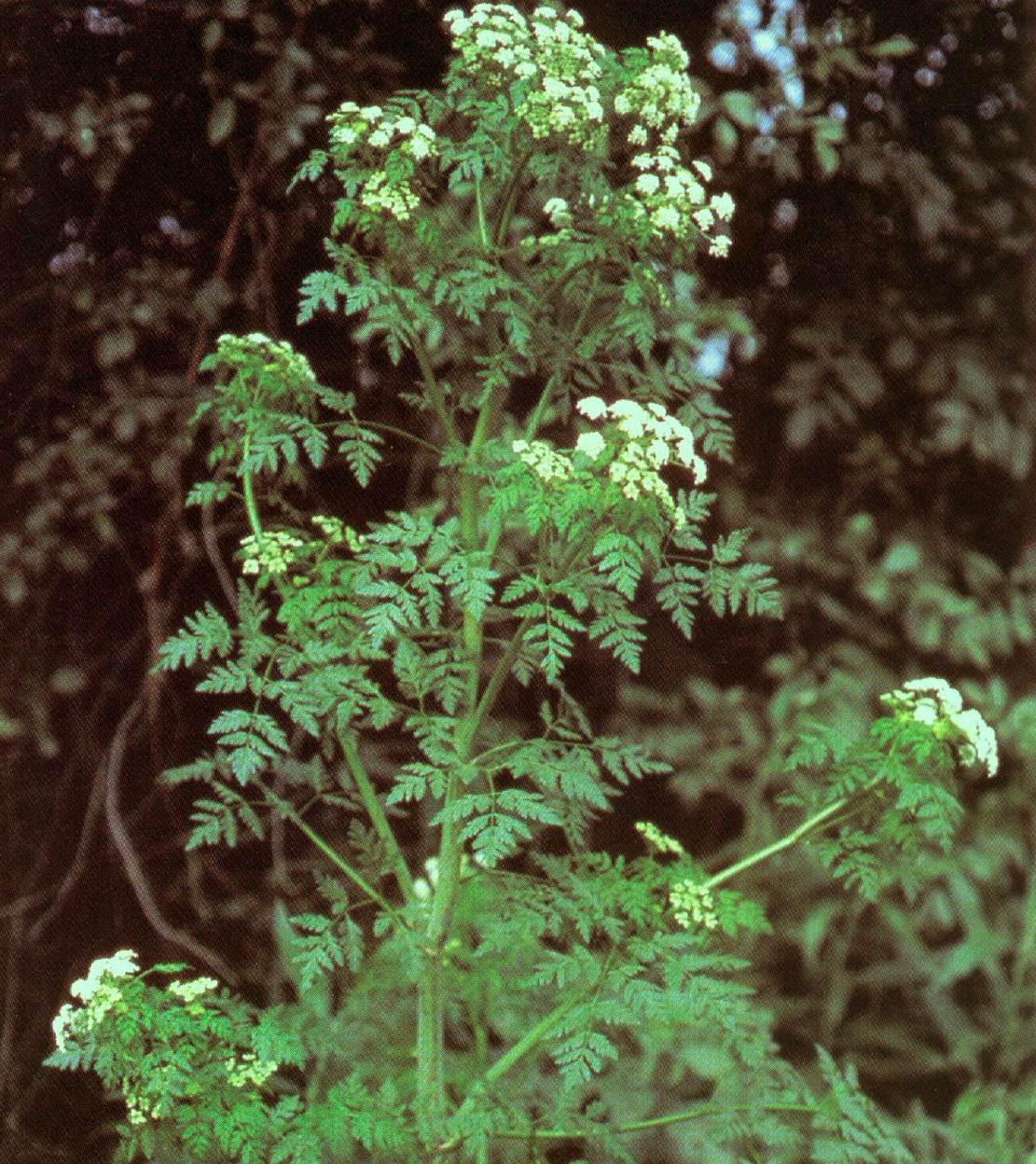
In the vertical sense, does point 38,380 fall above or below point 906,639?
above

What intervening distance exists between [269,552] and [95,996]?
0.66m

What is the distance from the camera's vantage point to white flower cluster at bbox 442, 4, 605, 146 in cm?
172

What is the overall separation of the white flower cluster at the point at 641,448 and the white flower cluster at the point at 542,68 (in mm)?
394

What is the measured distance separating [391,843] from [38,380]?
142cm

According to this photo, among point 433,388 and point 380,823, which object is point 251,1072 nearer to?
point 380,823

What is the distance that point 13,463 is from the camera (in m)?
2.80

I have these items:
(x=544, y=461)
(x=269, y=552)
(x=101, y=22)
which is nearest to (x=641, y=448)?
(x=544, y=461)

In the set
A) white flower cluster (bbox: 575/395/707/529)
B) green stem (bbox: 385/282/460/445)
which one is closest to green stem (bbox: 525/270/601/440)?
green stem (bbox: 385/282/460/445)

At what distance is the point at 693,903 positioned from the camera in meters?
1.90

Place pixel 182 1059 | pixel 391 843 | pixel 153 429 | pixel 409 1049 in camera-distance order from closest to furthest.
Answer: pixel 182 1059, pixel 391 843, pixel 409 1049, pixel 153 429

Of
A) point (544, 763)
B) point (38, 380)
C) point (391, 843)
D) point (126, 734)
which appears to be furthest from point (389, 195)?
point (126, 734)

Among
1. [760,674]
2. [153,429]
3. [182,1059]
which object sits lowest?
[760,674]

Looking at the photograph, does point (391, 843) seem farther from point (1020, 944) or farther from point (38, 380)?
point (1020, 944)

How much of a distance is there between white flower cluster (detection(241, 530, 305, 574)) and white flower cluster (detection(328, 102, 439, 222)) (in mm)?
489
